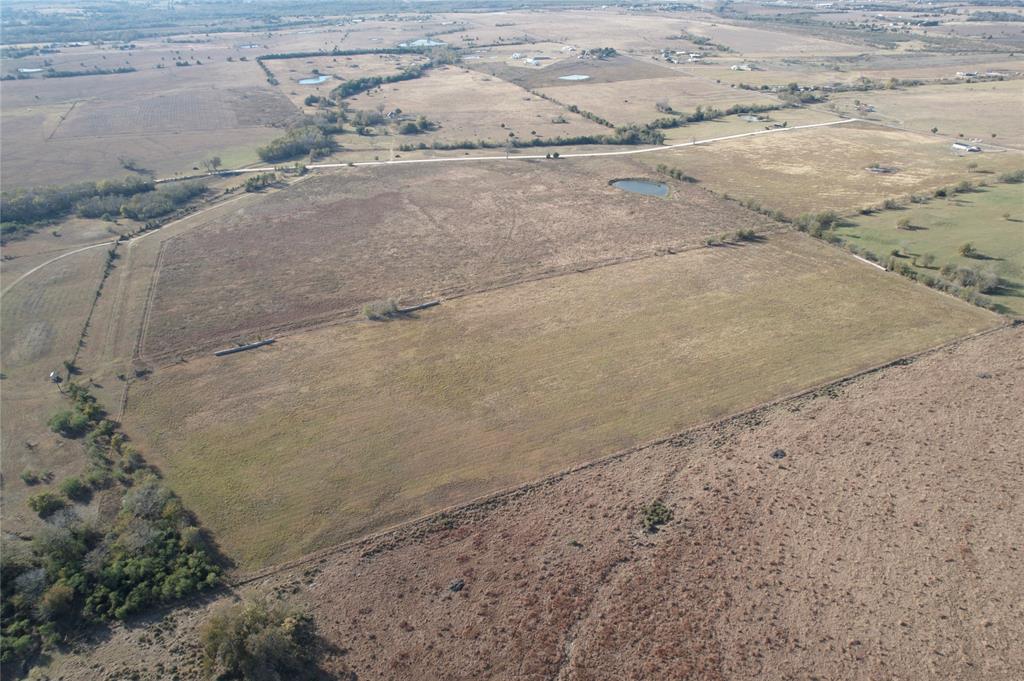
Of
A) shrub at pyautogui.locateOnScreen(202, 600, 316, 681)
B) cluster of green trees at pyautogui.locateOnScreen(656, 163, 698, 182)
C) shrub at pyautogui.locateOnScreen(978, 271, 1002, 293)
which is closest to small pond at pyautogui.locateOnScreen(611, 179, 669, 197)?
cluster of green trees at pyautogui.locateOnScreen(656, 163, 698, 182)

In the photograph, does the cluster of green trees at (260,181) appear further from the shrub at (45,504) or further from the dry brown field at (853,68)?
the dry brown field at (853,68)

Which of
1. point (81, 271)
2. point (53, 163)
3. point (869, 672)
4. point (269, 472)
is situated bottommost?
point (869, 672)

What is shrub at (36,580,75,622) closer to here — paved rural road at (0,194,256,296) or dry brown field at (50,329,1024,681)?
dry brown field at (50,329,1024,681)

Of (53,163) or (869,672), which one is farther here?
(53,163)

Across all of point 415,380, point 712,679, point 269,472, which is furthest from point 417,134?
point 712,679

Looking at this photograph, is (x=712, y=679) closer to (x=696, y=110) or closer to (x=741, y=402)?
(x=741, y=402)

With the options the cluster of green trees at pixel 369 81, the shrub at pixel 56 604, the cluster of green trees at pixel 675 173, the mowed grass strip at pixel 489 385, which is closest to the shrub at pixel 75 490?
the mowed grass strip at pixel 489 385
